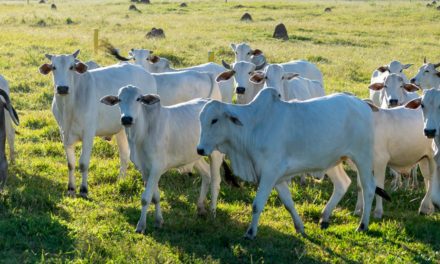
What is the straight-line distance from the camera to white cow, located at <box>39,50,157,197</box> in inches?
342

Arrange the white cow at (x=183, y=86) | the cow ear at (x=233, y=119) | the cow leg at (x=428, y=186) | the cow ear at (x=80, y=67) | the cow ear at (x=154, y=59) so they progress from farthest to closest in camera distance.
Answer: the cow ear at (x=154, y=59)
the white cow at (x=183, y=86)
the cow ear at (x=80, y=67)
the cow leg at (x=428, y=186)
the cow ear at (x=233, y=119)

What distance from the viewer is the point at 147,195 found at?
24.2 feet

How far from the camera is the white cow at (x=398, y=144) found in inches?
326

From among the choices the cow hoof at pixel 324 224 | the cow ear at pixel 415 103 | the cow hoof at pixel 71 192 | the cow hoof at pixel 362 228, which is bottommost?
the cow hoof at pixel 71 192

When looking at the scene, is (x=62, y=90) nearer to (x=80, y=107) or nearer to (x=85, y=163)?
(x=80, y=107)

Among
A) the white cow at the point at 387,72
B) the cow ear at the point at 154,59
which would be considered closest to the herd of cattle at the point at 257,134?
the white cow at the point at 387,72

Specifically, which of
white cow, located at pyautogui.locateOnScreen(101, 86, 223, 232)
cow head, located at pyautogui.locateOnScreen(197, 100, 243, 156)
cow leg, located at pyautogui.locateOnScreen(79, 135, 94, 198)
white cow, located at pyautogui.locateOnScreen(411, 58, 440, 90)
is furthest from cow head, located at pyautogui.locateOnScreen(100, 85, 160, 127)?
white cow, located at pyautogui.locateOnScreen(411, 58, 440, 90)

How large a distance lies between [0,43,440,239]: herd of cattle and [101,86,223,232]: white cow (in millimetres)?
11

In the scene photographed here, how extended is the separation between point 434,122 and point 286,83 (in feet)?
10.0

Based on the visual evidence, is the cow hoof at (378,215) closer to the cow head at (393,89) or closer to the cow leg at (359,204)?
the cow leg at (359,204)

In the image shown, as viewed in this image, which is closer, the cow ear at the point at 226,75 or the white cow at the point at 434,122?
the white cow at the point at 434,122

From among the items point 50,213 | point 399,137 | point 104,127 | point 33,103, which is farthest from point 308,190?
point 33,103

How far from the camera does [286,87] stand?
10.1m

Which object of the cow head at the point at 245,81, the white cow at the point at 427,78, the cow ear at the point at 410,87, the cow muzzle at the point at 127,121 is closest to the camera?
the cow muzzle at the point at 127,121
